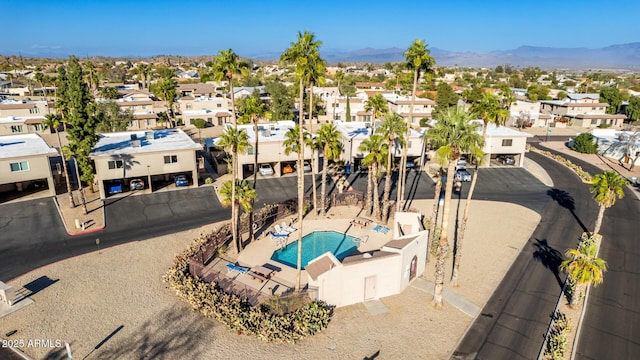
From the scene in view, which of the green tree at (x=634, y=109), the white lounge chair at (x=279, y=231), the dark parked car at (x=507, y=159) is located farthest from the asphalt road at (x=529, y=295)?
the green tree at (x=634, y=109)

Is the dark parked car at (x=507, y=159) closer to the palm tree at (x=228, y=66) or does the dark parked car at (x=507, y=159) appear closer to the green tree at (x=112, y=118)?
the palm tree at (x=228, y=66)

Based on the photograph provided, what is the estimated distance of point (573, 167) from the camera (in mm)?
58406

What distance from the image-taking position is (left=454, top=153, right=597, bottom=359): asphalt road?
74.0 ft

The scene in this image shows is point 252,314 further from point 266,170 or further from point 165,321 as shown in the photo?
point 266,170

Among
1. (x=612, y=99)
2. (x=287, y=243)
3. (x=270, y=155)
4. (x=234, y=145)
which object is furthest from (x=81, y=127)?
(x=612, y=99)

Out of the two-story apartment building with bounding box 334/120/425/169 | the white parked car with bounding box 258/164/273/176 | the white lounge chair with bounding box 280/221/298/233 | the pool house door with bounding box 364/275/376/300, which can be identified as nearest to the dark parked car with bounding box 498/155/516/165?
the two-story apartment building with bounding box 334/120/425/169

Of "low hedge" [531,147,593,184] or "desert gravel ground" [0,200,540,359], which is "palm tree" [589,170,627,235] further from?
"low hedge" [531,147,593,184]

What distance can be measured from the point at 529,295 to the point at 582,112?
83.0m

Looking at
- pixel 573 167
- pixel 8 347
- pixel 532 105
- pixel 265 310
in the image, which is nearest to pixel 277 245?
pixel 265 310

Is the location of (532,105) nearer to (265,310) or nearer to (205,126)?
(205,126)

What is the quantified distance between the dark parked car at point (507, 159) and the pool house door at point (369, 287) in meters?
40.9

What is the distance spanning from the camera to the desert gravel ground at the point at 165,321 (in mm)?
21891

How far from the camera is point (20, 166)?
41469 mm

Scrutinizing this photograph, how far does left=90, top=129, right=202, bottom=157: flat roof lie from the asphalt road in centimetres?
3426
